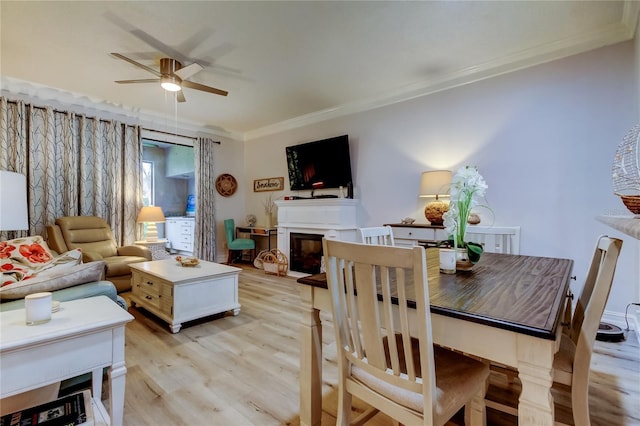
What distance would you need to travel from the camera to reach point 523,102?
9.96 ft

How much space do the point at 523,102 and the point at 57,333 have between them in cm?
403

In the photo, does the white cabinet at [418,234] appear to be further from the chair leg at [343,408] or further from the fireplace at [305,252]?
the chair leg at [343,408]

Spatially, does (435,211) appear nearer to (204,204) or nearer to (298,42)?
(298,42)

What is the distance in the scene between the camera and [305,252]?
4711mm

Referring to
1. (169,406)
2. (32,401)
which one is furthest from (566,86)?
(32,401)

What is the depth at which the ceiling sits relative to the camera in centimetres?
231

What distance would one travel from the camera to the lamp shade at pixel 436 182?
3.35m

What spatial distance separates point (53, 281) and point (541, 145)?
4.13 meters

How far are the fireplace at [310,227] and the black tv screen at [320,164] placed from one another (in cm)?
43

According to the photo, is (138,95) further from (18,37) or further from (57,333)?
(57,333)

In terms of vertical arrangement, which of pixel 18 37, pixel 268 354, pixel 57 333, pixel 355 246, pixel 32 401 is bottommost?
pixel 268 354

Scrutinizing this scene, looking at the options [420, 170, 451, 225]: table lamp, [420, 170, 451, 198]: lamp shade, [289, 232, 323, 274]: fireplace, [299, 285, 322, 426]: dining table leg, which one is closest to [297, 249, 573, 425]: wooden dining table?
[299, 285, 322, 426]: dining table leg

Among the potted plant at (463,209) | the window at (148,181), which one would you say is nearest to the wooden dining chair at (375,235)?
the potted plant at (463,209)

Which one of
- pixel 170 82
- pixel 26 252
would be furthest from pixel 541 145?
pixel 26 252
